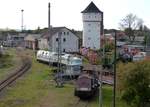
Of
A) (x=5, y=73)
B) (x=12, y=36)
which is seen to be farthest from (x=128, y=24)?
(x=5, y=73)

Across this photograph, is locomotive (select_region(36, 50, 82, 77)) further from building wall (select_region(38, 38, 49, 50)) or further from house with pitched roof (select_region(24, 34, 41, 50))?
house with pitched roof (select_region(24, 34, 41, 50))

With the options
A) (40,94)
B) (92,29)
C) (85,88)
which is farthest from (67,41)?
(85,88)

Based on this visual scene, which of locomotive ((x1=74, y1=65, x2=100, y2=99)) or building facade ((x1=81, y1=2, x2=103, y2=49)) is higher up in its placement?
building facade ((x1=81, y1=2, x2=103, y2=49))

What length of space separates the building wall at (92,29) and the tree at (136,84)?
61.3 meters

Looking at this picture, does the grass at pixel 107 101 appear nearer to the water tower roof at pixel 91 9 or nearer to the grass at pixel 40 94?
the grass at pixel 40 94

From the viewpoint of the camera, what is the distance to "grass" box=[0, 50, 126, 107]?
132 feet

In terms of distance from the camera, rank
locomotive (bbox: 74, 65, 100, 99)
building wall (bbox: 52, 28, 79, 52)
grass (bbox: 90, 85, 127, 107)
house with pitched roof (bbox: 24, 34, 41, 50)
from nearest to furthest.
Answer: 1. grass (bbox: 90, 85, 127, 107)
2. locomotive (bbox: 74, 65, 100, 99)
3. building wall (bbox: 52, 28, 79, 52)
4. house with pitched roof (bbox: 24, 34, 41, 50)

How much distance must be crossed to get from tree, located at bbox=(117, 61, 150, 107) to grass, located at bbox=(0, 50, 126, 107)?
3.29 meters

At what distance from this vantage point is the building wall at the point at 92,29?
101375 millimetres

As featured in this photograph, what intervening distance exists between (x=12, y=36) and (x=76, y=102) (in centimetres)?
11718

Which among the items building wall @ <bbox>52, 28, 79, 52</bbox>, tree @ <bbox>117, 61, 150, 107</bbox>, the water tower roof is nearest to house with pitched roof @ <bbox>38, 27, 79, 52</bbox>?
building wall @ <bbox>52, 28, 79, 52</bbox>

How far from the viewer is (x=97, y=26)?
102 metres

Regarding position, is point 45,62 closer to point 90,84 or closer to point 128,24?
point 90,84

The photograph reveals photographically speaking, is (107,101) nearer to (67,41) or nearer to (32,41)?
(67,41)
